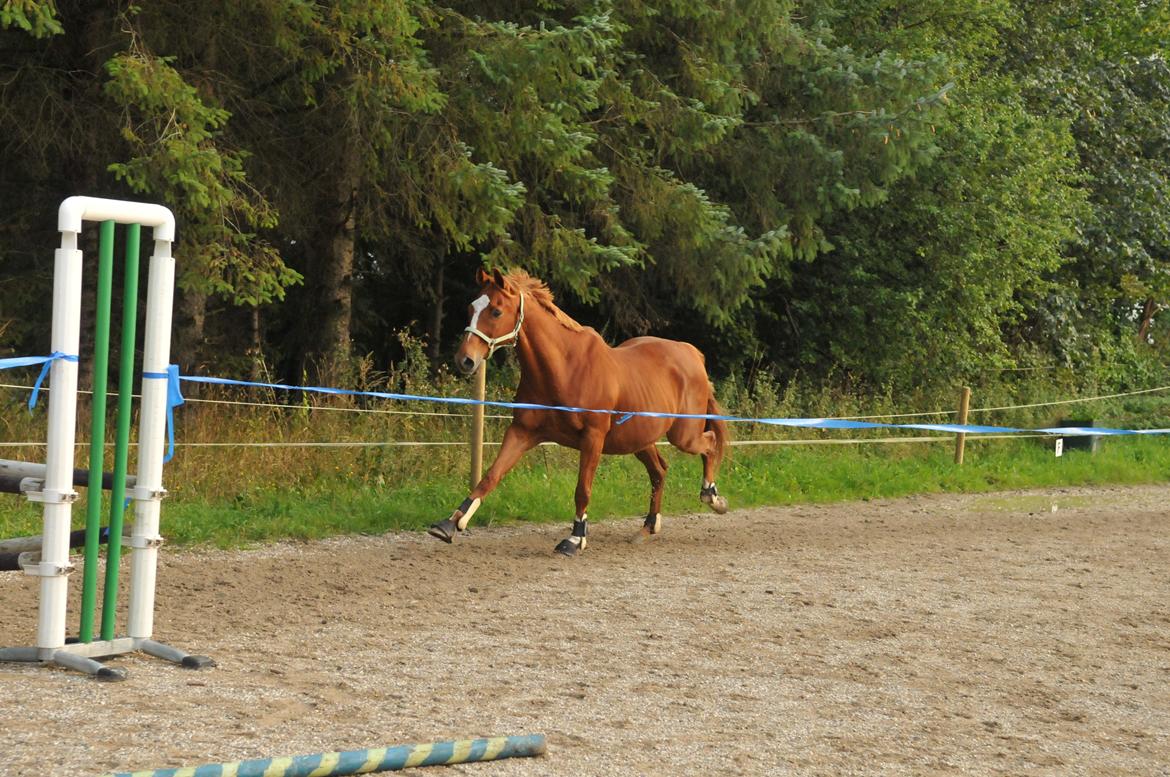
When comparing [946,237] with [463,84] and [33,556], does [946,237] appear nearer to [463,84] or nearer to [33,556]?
[463,84]

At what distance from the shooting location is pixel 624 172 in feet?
52.9

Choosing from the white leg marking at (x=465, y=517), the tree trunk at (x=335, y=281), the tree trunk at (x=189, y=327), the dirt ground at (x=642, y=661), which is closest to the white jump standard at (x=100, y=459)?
the dirt ground at (x=642, y=661)

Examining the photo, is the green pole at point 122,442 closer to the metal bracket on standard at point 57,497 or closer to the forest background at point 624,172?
the metal bracket on standard at point 57,497

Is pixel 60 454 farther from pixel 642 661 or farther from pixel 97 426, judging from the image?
pixel 642 661

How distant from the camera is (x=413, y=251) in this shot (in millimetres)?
18172

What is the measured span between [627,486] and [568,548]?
11.3ft

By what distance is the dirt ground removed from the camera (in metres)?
5.23

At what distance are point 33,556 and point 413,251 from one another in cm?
1215

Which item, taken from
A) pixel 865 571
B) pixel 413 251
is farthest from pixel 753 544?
pixel 413 251

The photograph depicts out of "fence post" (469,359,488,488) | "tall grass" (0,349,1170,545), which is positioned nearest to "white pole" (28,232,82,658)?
"tall grass" (0,349,1170,545)

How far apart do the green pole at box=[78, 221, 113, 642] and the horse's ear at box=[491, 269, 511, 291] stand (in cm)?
412

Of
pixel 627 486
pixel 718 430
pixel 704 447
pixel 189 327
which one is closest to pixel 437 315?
pixel 189 327

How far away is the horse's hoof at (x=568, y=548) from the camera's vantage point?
10.3 m

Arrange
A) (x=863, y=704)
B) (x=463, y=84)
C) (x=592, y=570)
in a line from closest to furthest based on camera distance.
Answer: (x=863, y=704), (x=592, y=570), (x=463, y=84)
